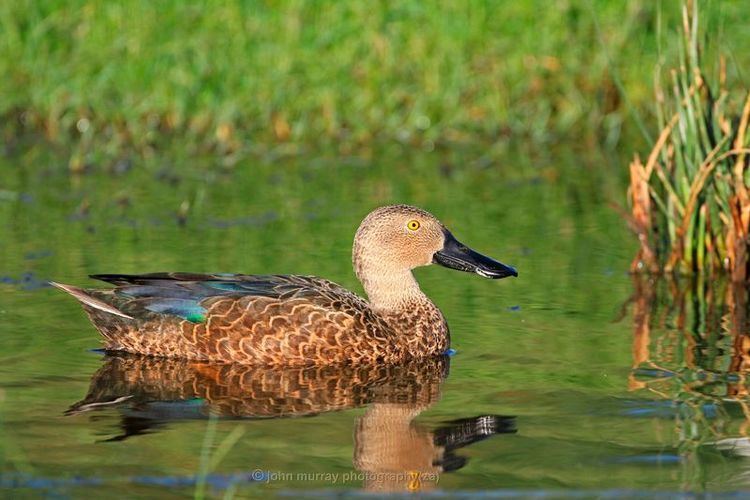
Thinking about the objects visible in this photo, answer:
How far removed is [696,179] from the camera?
28.8 feet

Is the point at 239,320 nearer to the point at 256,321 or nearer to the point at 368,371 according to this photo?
the point at 256,321

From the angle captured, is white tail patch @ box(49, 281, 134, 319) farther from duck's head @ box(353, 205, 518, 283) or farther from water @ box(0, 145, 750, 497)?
duck's head @ box(353, 205, 518, 283)

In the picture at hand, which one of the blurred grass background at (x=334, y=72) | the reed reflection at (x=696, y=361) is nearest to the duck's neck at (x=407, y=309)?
the reed reflection at (x=696, y=361)

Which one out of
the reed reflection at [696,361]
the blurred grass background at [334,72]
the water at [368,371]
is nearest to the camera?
the water at [368,371]

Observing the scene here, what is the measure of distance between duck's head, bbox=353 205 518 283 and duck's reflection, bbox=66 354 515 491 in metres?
0.69

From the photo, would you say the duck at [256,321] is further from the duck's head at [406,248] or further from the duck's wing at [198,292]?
the duck's head at [406,248]

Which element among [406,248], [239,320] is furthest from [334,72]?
[239,320]

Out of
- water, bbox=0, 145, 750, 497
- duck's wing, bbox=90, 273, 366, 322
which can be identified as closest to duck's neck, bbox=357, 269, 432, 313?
duck's wing, bbox=90, 273, 366, 322

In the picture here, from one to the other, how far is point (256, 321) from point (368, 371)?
22.8 inches

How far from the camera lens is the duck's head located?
815cm

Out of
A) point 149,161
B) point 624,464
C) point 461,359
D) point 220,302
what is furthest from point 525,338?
point 149,161

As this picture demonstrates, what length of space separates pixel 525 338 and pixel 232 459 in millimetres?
2338

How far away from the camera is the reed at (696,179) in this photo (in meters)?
8.77

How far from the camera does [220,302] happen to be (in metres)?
7.71
